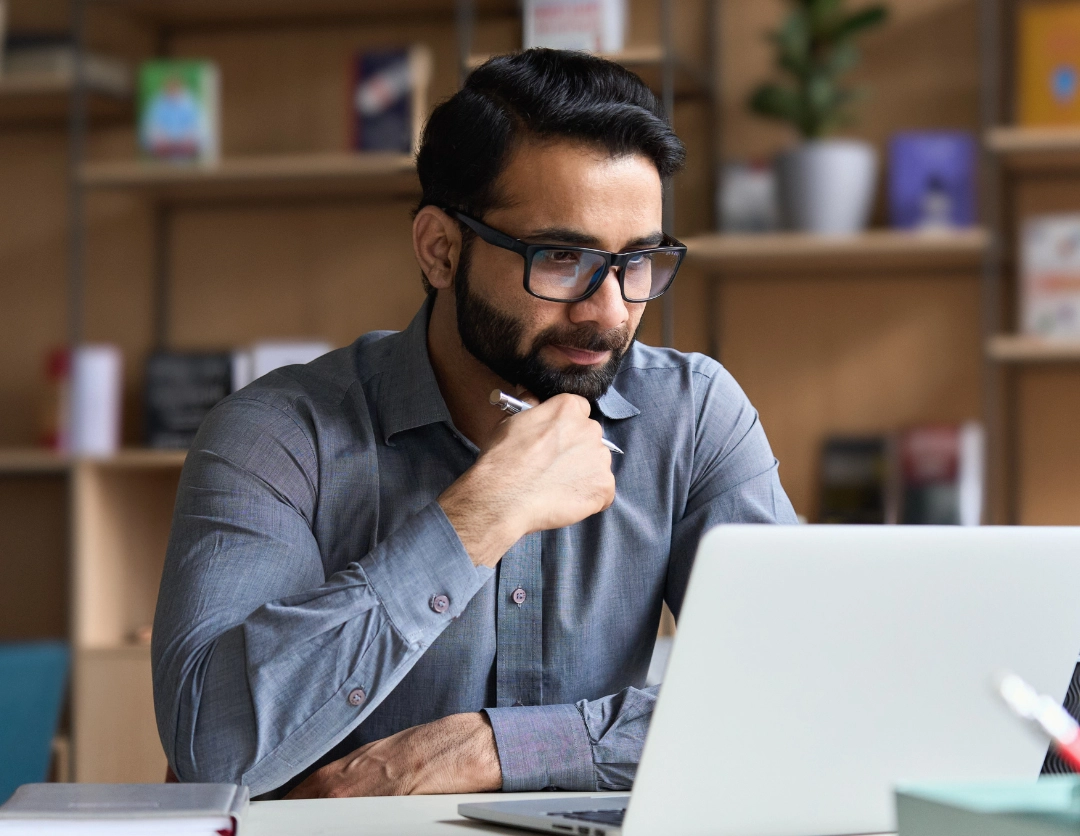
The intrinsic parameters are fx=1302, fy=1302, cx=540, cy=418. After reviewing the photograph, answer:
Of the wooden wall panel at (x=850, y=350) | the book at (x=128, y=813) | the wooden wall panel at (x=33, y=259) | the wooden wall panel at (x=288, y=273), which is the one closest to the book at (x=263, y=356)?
the wooden wall panel at (x=288, y=273)

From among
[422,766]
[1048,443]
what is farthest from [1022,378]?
[422,766]

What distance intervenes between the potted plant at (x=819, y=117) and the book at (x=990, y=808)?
212cm

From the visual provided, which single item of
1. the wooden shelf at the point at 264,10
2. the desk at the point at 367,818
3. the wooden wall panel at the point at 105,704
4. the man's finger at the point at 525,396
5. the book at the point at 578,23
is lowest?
the wooden wall panel at the point at 105,704

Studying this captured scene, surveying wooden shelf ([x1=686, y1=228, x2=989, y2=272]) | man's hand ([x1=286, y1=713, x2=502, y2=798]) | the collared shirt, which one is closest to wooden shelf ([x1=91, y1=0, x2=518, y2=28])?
wooden shelf ([x1=686, y1=228, x2=989, y2=272])

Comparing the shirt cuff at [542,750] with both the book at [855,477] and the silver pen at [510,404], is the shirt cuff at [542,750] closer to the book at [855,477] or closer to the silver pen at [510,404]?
the silver pen at [510,404]

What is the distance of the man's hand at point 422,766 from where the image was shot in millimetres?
1083

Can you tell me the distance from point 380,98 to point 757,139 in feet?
2.76

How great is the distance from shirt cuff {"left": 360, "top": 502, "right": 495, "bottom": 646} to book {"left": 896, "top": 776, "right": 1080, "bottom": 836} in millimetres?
523

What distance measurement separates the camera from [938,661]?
781 millimetres

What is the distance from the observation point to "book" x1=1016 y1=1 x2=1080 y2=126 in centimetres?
262

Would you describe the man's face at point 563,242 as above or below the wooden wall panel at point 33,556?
above

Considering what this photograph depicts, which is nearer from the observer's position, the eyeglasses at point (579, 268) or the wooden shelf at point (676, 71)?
the eyeglasses at point (579, 268)

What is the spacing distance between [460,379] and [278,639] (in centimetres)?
47

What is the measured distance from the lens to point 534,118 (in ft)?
4.53
